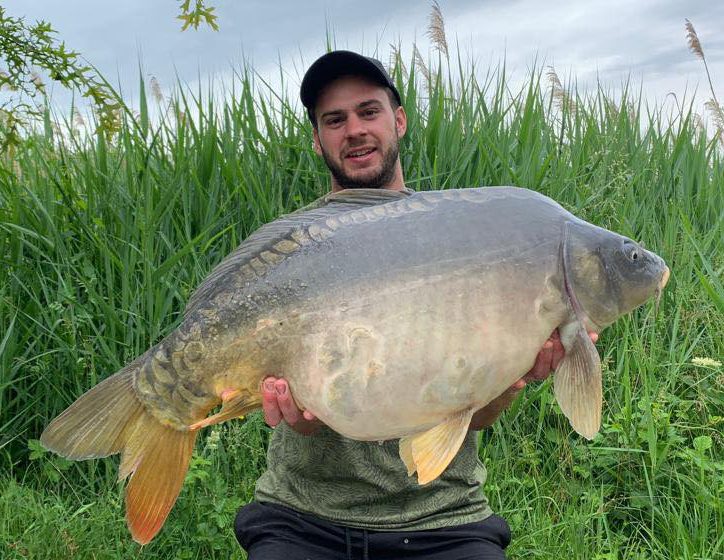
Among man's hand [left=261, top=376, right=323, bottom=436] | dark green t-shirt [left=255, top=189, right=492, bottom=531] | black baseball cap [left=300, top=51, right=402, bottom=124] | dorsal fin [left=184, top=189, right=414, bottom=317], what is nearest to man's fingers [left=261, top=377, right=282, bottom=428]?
man's hand [left=261, top=376, right=323, bottom=436]

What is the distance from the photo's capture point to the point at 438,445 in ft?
5.07

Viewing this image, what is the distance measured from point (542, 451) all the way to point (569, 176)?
1.46m

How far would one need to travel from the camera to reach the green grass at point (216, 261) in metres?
2.63

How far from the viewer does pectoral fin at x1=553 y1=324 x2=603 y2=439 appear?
5.15 ft

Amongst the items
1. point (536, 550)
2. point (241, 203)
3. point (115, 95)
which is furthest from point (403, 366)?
point (115, 95)

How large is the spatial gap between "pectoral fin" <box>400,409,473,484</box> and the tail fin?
1.69 ft

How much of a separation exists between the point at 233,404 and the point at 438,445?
0.44 meters

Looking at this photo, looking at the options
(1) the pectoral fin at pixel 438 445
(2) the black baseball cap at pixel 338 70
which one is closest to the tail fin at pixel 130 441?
(1) the pectoral fin at pixel 438 445

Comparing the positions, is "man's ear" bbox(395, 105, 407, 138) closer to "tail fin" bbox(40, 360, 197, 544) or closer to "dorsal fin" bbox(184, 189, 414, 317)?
"dorsal fin" bbox(184, 189, 414, 317)

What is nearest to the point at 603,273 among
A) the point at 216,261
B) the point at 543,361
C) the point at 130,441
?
the point at 543,361

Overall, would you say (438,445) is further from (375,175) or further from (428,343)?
(375,175)

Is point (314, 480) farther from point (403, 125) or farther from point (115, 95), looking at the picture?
point (115, 95)

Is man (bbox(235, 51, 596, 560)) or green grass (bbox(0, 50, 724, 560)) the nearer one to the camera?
man (bbox(235, 51, 596, 560))

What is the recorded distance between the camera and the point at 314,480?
198cm
